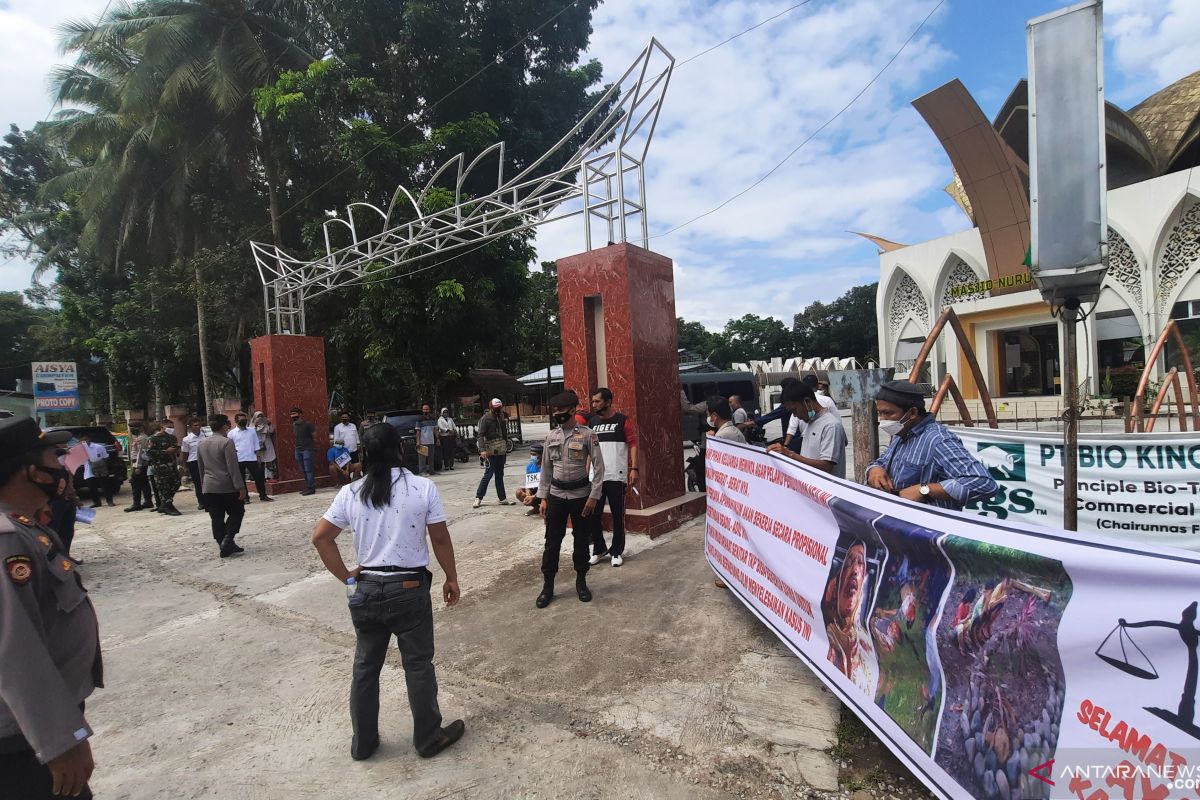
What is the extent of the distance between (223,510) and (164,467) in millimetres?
4183

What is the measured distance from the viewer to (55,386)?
13.6m

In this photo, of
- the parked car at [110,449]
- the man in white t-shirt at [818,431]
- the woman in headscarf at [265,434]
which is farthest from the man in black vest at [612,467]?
the parked car at [110,449]

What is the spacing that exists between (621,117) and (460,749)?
673cm

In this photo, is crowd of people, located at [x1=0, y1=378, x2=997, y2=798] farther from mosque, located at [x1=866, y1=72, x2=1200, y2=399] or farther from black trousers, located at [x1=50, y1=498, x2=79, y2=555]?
mosque, located at [x1=866, y1=72, x2=1200, y2=399]

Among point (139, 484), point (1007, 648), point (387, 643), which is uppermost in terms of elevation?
point (1007, 648)

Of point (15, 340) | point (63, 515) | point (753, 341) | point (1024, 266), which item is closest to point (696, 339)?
point (753, 341)

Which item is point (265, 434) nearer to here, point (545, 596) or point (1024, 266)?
point (545, 596)

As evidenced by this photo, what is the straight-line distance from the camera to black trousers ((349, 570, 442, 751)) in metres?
2.74

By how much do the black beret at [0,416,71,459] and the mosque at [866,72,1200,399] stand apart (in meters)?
22.6

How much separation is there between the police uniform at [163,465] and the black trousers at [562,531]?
28.3ft

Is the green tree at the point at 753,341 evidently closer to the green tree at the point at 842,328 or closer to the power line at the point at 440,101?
the green tree at the point at 842,328

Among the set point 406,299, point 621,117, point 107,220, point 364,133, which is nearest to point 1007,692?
point 621,117

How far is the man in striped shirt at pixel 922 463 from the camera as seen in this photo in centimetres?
285

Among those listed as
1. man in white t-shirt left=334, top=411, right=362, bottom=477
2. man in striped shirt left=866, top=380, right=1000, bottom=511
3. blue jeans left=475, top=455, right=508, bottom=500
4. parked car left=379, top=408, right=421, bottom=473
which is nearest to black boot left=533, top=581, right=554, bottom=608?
man in striped shirt left=866, top=380, right=1000, bottom=511
